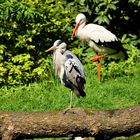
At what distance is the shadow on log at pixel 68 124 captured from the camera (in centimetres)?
538

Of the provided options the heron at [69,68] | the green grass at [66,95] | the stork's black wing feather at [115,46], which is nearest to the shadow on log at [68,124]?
the heron at [69,68]

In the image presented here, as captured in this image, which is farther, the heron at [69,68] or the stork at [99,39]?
the stork at [99,39]

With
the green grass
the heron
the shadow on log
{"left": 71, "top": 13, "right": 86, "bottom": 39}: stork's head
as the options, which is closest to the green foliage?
{"left": 71, "top": 13, "right": 86, "bottom": 39}: stork's head

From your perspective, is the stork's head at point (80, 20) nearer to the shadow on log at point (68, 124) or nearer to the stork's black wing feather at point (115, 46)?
the stork's black wing feather at point (115, 46)

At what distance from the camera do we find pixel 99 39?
10594 mm

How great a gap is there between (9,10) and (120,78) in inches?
87.0

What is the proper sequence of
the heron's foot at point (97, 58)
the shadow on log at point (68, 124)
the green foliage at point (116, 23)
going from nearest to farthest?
the shadow on log at point (68, 124), the heron's foot at point (97, 58), the green foliage at point (116, 23)

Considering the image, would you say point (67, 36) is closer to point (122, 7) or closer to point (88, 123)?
point (122, 7)

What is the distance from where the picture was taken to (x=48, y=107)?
29.3 ft

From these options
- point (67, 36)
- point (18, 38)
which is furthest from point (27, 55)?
point (67, 36)

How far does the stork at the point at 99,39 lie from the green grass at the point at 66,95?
49 cm

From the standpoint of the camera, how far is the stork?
10.5 m

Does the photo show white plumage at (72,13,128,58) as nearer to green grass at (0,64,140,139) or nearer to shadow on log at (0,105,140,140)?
green grass at (0,64,140,139)

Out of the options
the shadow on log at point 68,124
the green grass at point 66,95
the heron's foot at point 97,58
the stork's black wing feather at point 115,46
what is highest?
Answer: the stork's black wing feather at point 115,46
